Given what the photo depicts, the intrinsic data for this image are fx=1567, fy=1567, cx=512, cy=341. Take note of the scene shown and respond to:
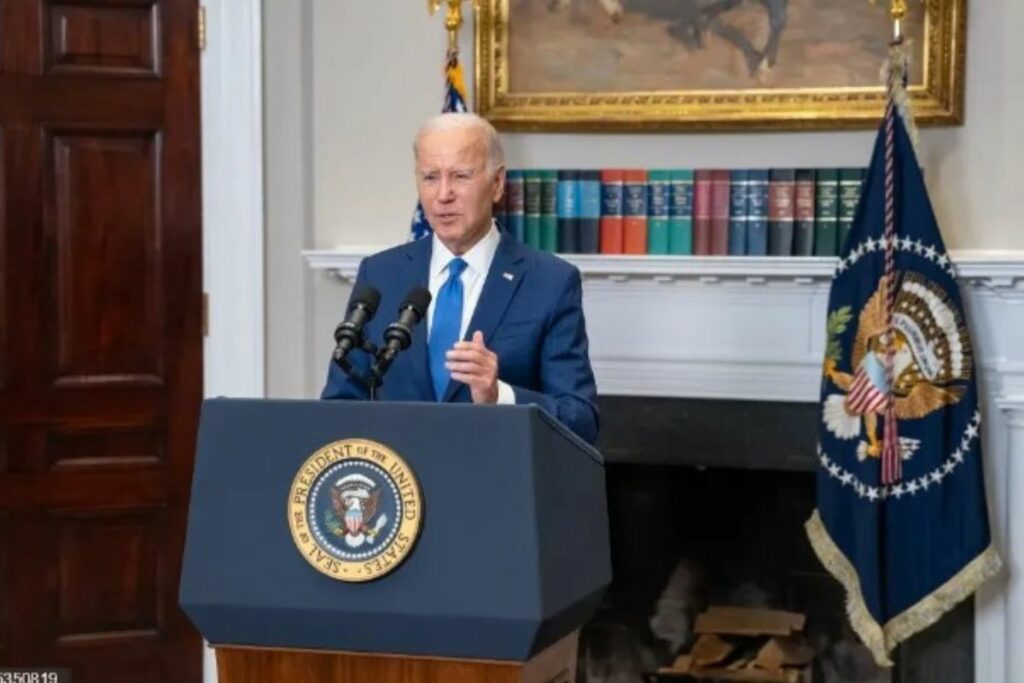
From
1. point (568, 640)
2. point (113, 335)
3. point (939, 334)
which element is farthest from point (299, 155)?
point (568, 640)

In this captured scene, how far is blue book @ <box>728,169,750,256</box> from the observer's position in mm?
3988

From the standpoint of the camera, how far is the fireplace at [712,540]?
404cm

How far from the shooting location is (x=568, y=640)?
7.42 feet

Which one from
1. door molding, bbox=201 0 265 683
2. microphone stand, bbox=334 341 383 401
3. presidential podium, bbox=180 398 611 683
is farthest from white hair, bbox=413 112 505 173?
door molding, bbox=201 0 265 683

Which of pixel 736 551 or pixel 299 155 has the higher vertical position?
pixel 299 155

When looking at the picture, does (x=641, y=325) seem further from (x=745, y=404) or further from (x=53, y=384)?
(x=53, y=384)

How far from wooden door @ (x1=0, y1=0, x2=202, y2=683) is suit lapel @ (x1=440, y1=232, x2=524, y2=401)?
1965 mm

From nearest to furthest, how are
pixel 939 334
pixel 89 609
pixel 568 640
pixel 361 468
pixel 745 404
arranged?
1. pixel 361 468
2. pixel 568 640
3. pixel 939 334
4. pixel 745 404
5. pixel 89 609

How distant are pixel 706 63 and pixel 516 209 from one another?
63cm

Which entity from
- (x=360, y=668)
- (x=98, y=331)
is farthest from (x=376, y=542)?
(x=98, y=331)

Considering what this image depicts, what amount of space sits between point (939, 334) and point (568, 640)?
1.82 metres

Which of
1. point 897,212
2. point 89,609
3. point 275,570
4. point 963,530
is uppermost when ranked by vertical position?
point 897,212

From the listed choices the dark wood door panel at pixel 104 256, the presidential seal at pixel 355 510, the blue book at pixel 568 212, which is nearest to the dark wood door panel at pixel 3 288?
the dark wood door panel at pixel 104 256

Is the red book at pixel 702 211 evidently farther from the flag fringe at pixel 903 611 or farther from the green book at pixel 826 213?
the flag fringe at pixel 903 611
